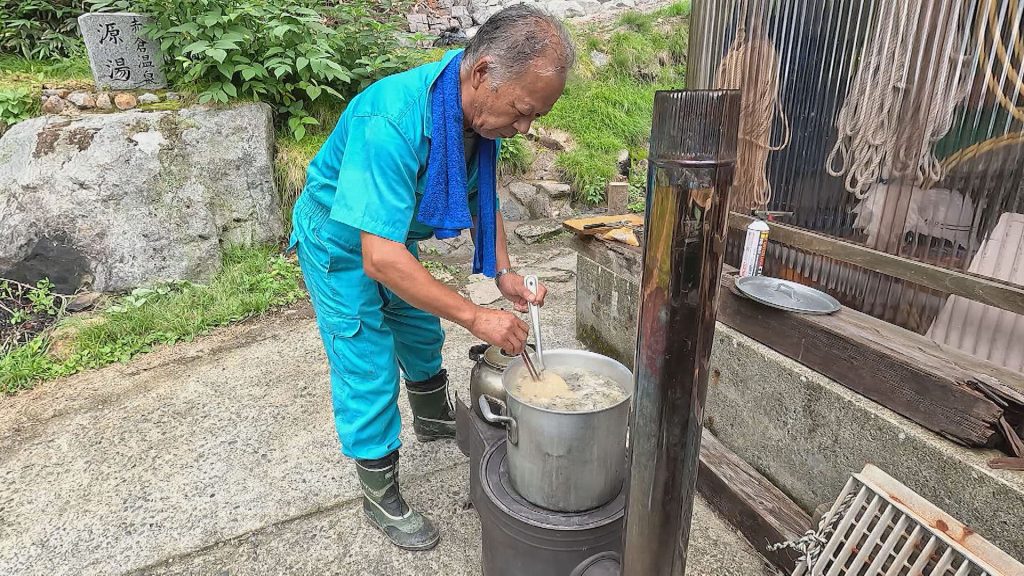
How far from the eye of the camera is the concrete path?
2.49 metres

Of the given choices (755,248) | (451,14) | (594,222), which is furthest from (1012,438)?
(451,14)

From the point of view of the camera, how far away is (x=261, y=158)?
5.73m

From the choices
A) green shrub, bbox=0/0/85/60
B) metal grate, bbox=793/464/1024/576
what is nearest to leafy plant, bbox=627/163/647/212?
metal grate, bbox=793/464/1024/576

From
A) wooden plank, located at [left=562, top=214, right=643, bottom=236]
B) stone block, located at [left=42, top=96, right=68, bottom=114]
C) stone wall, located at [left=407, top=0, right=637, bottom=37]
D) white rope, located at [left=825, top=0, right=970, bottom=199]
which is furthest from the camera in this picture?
stone wall, located at [left=407, top=0, right=637, bottom=37]

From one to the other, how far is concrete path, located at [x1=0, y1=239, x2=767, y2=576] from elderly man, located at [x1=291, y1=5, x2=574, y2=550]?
258mm

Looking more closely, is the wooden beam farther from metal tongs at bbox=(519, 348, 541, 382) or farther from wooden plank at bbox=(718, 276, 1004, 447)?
metal tongs at bbox=(519, 348, 541, 382)

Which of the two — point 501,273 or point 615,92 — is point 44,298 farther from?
point 615,92

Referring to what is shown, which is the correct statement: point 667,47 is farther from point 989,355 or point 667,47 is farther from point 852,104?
point 989,355

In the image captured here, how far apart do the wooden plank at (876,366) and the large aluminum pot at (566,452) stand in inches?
41.2

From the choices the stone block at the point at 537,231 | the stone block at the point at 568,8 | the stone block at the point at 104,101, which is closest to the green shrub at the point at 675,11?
the stone block at the point at 568,8

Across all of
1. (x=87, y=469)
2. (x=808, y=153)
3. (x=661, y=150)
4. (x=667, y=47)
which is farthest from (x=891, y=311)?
(x=667, y=47)

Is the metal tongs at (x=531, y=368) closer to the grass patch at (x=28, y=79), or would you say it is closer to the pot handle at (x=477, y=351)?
the pot handle at (x=477, y=351)

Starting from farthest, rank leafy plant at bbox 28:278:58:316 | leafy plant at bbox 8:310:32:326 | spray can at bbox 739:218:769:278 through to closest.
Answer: leafy plant at bbox 28:278:58:316, leafy plant at bbox 8:310:32:326, spray can at bbox 739:218:769:278

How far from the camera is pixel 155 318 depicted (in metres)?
4.70
